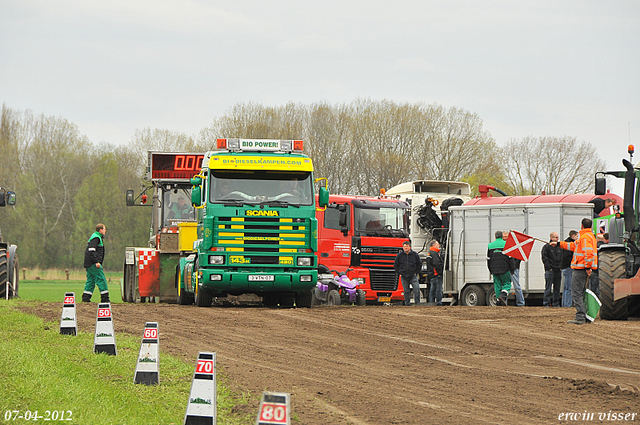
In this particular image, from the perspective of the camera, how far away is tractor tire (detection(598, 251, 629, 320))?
50.1 ft

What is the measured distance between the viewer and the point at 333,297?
22.2 metres

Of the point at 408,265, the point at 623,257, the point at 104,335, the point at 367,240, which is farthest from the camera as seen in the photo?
the point at 367,240

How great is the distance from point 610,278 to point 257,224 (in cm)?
734

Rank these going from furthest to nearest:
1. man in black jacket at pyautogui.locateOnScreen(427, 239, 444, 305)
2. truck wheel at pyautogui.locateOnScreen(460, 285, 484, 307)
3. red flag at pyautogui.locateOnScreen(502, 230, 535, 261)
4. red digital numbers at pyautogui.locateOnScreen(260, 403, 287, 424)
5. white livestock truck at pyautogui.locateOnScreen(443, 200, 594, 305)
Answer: man in black jacket at pyautogui.locateOnScreen(427, 239, 444, 305) → truck wheel at pyautogui.locateOnScreen(460, 285, 484, 307) → white livestock truck at pyautogui.locateOnScreen(443, 200, 594, 305) → red flag at pyautogui.locateOnScreen(502, 230, 535, 261) → red digital numbers at pyautogui.locateOnScreen(260, 403, 287, 424)

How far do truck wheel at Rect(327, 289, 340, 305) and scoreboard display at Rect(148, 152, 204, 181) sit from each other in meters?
5.16

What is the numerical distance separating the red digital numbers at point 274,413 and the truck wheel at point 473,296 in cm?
1985

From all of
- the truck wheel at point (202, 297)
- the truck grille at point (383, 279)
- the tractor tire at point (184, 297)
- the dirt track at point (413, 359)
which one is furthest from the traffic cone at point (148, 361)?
the truck grille at point (383, 279)

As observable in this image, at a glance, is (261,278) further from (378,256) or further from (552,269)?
(552,269)

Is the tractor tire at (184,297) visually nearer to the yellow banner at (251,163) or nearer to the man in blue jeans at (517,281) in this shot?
the yellow banner at (251,163)

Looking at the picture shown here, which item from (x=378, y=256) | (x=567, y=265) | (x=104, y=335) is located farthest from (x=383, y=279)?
(x=104, y=335)

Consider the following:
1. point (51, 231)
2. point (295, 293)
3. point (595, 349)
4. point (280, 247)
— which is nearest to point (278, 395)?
point (595, 349)

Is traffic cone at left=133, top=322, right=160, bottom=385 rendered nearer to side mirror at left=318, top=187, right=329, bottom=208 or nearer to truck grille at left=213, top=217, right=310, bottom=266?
truck grille at left=213, top=217, right=310, bottom=266

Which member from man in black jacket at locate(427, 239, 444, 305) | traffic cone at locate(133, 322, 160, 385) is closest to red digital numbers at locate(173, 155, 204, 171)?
man in black jacket at locate(427, 239, 444, 305)

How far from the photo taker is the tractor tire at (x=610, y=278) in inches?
602
